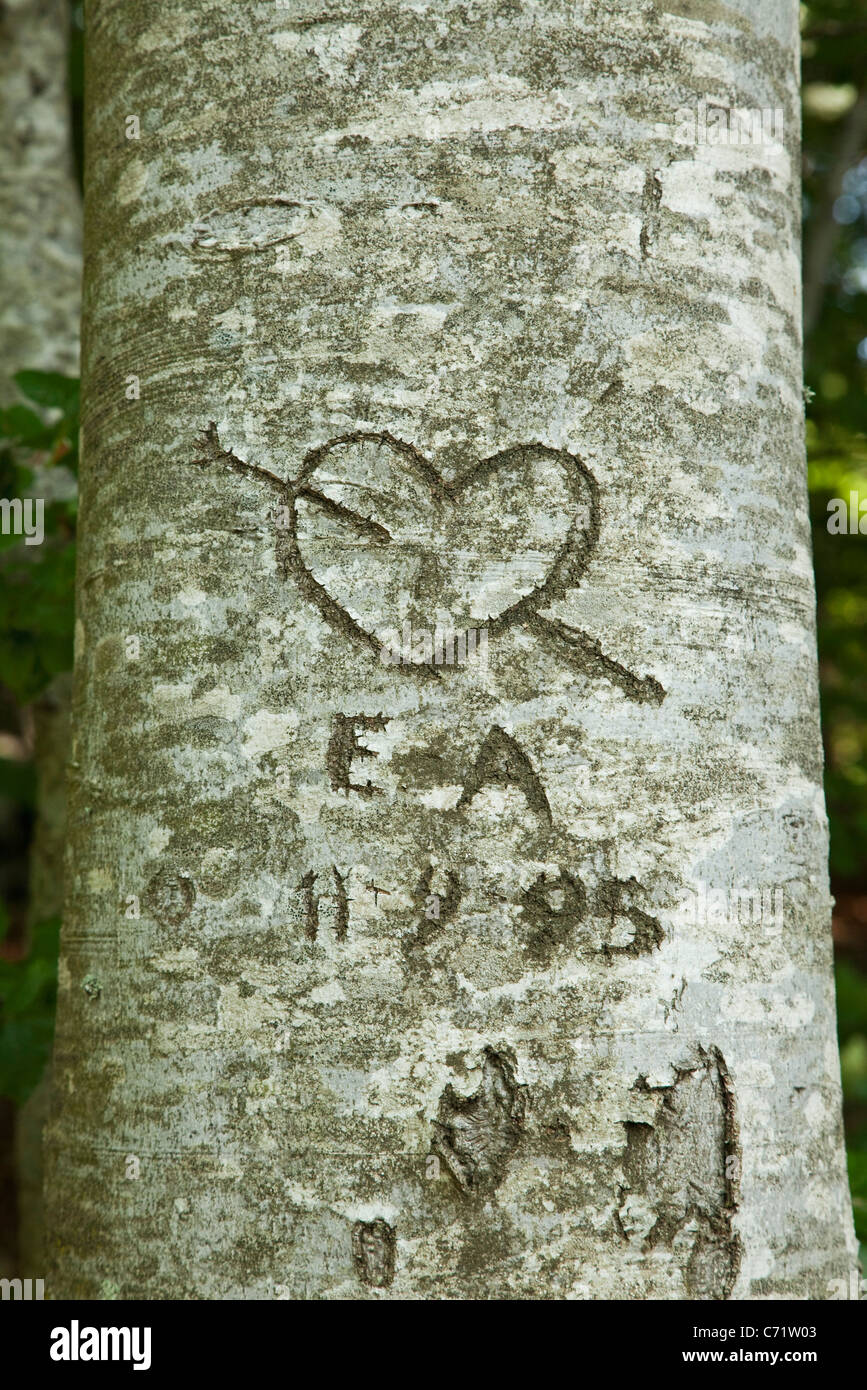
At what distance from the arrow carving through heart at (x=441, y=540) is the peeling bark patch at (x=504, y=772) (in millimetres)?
105

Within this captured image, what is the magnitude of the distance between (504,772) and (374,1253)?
0.47m

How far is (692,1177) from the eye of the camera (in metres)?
1.12

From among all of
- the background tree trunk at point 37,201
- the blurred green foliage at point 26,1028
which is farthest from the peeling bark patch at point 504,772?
the background tree trunk at point 37,201

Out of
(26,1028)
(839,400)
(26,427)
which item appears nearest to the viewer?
(26,1028)

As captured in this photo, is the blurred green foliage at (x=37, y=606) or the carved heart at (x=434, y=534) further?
the blurred green foliage at (x=37, y=606)

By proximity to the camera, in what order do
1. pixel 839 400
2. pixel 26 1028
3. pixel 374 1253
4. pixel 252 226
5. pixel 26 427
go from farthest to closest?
pixel 839 400 → pixel 26 427 → pixel 26 1028 → pixel 252 226 → pixel 374 1253

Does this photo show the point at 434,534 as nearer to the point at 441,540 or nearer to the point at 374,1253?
the point at 441,540

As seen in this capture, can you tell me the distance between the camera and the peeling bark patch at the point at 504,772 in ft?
3.63

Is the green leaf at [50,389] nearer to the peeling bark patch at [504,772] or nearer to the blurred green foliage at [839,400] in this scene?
the peeling bark patch at [504,772]

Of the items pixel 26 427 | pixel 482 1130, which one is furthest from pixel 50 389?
pixel 482 1130

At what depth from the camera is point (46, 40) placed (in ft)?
11.3

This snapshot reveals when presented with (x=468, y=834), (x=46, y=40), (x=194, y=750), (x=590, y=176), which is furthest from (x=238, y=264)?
(x=46, y=40)

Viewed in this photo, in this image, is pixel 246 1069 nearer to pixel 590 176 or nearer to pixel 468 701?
pixel 468 701

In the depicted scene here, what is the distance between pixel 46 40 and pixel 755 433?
3.21 metres
